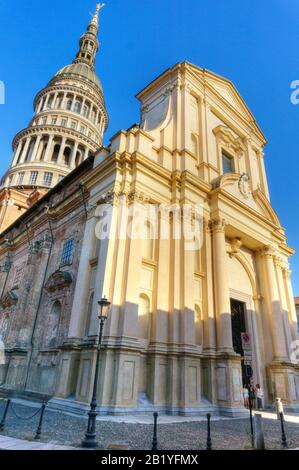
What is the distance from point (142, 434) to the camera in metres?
7.51

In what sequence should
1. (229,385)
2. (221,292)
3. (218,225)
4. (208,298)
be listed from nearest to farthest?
(229,385)
(208,298)
(221,292)
(218,225)

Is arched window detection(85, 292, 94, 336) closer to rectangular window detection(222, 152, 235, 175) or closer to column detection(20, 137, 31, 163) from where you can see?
rectangular window detection(222, 152, 235, 175)

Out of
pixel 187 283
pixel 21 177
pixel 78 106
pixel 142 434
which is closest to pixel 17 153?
pixel 21 177

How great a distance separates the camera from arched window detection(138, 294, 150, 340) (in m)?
12.7

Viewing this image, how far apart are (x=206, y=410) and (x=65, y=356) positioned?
19.8 ft

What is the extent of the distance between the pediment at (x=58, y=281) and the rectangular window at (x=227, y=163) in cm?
1282

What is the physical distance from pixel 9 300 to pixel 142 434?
17423mm

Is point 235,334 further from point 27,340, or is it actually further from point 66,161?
point 66,161

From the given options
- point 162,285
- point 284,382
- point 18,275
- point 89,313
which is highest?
point 18,275

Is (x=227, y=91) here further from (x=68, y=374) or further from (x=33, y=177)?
(x=33, y=177)

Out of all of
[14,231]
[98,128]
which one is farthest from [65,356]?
[98,128]

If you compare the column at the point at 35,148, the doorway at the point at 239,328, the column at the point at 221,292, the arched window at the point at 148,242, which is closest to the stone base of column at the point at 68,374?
the arched window at the point at 148,242

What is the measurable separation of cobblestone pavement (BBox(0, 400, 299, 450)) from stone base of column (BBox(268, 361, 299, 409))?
260 inches

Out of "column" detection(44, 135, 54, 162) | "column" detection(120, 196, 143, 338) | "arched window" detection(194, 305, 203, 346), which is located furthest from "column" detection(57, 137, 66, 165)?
"arched window" detection(194, 305, 203, 346)
